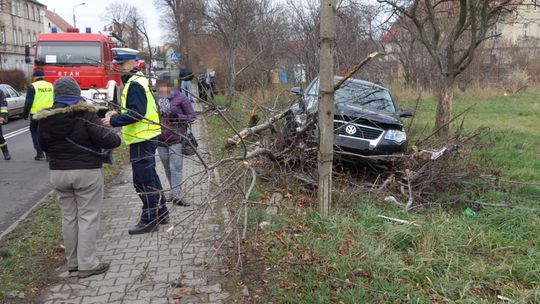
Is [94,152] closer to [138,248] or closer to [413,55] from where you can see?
[138,248]

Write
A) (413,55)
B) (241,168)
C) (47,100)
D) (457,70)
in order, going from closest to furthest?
(241,168) < (47,100) < (457,70) < (413,55)

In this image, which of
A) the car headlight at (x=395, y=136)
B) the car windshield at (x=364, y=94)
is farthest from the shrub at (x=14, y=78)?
the car headlight at (x=395, y=136)

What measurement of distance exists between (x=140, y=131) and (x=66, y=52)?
482 inches

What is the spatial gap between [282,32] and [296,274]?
12.5 metres

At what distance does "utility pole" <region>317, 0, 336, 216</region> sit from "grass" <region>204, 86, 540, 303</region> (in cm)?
31

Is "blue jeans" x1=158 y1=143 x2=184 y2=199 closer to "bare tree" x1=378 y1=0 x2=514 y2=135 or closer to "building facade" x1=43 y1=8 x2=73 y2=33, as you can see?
"bare tree" x1=378 y1=0 x2=514 y2=135

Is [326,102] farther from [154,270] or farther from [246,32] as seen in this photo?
[246,32]

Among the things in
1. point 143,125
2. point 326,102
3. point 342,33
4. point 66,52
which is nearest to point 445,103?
point 342,33

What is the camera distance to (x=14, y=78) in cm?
3045

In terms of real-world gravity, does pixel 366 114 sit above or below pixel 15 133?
above

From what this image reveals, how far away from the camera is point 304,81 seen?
1069 cm

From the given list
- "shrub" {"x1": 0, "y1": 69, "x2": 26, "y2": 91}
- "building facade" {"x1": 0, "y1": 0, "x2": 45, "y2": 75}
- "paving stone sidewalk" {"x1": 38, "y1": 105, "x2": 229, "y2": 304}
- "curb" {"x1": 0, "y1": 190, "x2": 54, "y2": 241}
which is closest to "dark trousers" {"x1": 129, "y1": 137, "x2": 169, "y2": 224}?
"paving stone sidewalk" {"x1": 38, "y1": 105, "x2": 229, "y2": 304}

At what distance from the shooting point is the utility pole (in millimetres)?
4656

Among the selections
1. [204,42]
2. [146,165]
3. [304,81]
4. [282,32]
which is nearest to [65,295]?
[146,165]
